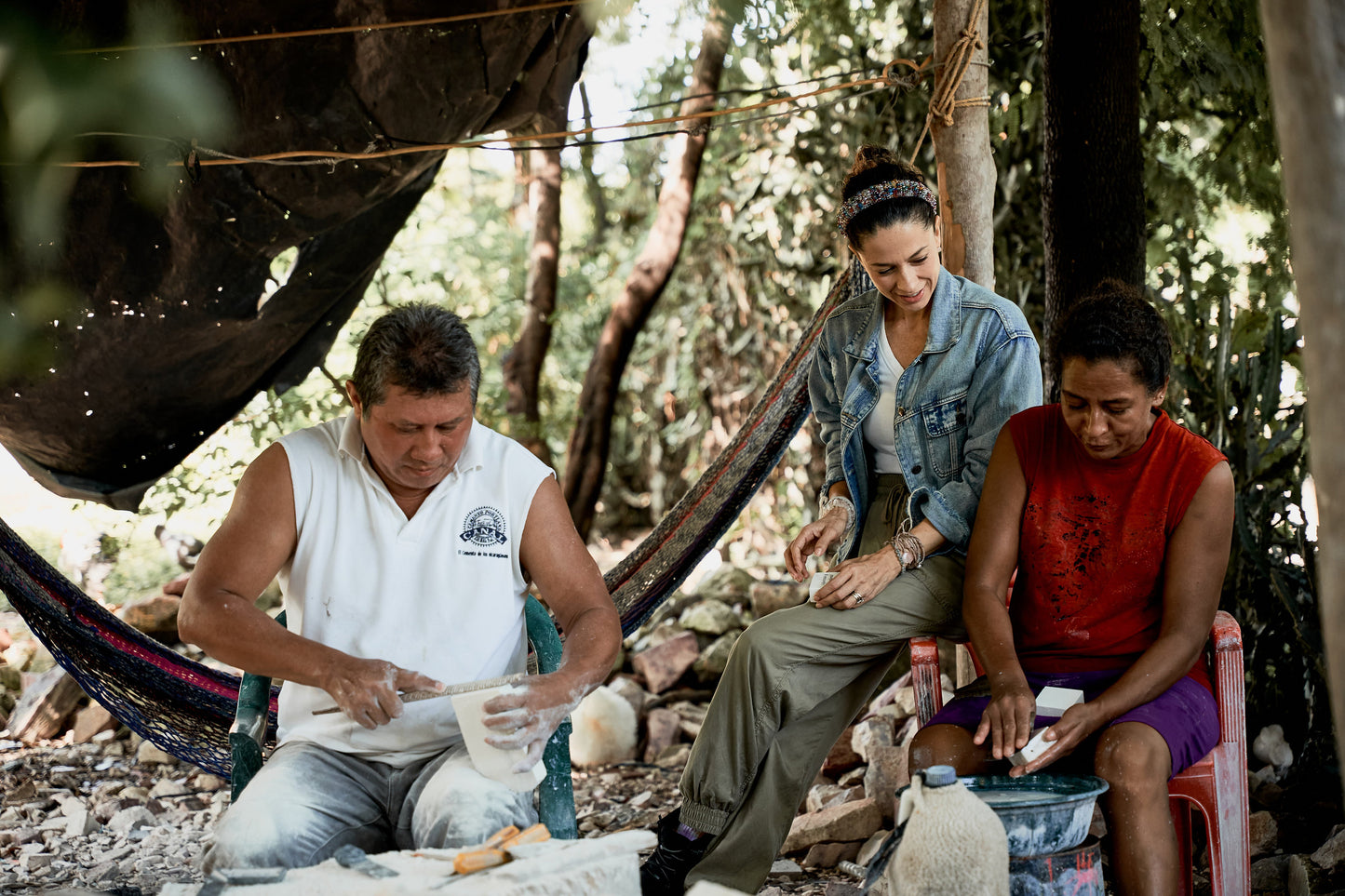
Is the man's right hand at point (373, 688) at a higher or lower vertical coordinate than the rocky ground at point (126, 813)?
higher

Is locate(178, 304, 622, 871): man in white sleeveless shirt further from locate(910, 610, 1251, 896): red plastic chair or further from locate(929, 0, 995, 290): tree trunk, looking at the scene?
locate(929, 0, 995, 290): tree trunk

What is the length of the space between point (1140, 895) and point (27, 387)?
2.64 meters

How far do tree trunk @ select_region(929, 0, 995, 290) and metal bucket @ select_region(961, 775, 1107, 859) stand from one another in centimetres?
140

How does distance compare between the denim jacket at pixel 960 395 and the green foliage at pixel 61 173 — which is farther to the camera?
the denim jacket at pixel 960 395

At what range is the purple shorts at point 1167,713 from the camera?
6.62 ft

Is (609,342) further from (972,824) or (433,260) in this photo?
(972,824)

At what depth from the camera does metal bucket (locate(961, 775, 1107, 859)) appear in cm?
173

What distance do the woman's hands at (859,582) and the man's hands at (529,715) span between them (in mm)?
652

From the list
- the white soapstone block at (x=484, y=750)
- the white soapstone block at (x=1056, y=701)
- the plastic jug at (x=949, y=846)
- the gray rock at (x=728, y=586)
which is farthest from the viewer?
the gray rock at (x=728, y=586)

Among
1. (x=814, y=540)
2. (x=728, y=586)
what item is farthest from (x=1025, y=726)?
(x=728, y=586)

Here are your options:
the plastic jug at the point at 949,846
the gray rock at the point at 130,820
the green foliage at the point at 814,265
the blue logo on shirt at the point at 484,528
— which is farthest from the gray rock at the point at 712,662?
the plastic jug at the point at 949,846

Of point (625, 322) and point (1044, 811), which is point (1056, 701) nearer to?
point (1044, 811)

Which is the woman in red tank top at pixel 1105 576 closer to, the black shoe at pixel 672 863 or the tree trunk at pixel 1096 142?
the black shoe at pixel 672 863

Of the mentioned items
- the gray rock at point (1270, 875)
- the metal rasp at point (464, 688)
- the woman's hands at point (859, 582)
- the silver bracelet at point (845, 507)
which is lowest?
the gray rock at point (1270, 875)
